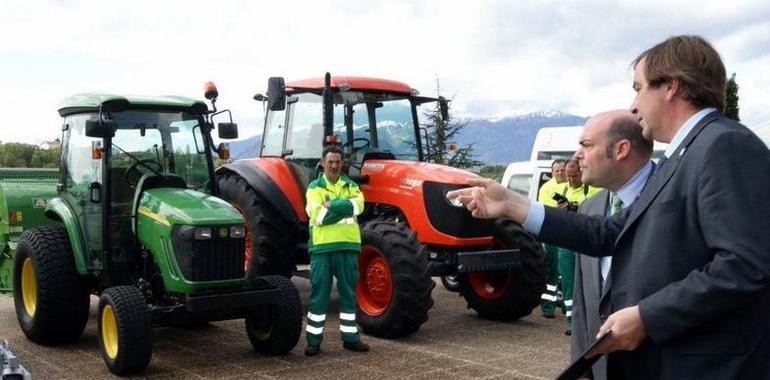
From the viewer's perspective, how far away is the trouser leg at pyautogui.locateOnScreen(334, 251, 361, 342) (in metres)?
6.07

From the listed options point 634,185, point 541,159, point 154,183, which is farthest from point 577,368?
point 541,159

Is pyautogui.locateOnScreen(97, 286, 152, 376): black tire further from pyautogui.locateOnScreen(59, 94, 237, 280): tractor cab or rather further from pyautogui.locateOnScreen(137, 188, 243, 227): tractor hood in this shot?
pyautogui.locateOnScreen(59, 94, 237, 280): tractor cab

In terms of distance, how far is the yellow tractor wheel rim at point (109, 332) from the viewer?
17.5 feet

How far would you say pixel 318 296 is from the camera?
6.02m

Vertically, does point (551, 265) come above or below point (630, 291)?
below

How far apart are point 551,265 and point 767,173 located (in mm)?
6442

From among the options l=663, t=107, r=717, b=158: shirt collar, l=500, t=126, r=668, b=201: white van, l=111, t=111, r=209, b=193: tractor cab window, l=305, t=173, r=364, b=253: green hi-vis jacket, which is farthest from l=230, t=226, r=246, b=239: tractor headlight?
l=500, t=126, r=668, b=201: white van

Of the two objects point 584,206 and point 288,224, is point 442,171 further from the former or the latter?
point 584,206

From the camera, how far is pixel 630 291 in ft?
6.21


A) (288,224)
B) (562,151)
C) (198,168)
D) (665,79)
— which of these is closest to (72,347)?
(198,168)

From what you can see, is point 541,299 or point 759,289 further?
point 541,299

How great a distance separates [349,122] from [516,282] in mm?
2350

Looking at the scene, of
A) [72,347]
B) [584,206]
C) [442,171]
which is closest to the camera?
[584,206]

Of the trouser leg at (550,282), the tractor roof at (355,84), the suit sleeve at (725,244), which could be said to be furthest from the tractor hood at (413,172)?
the suit sleeve at (725,244)
